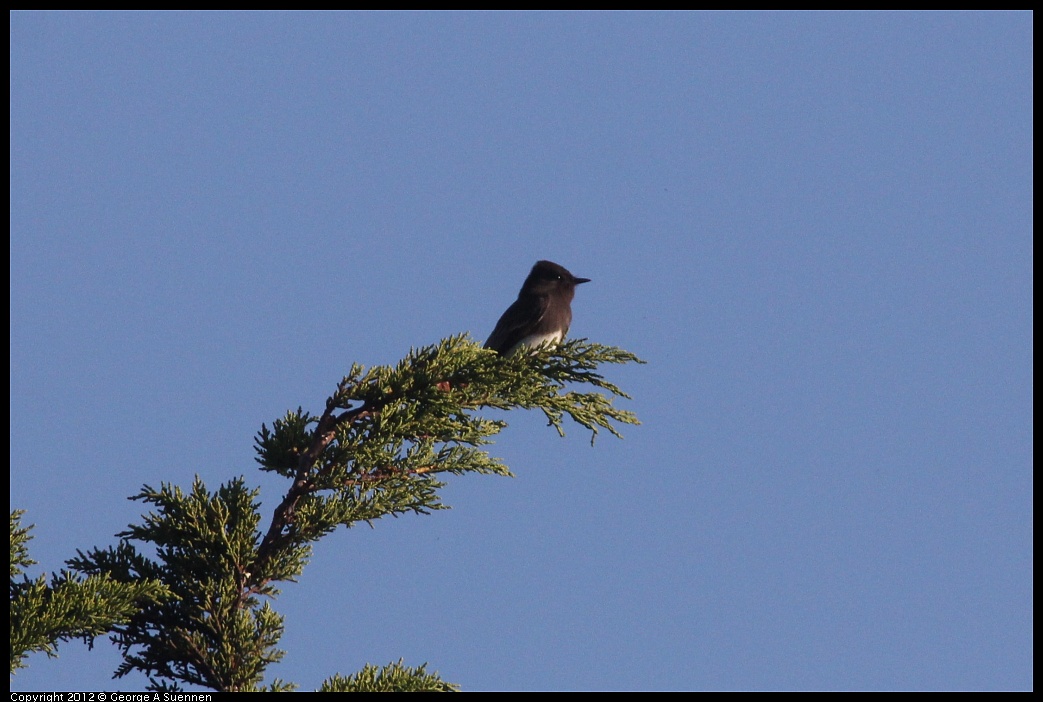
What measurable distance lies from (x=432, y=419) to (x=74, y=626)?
1526mm

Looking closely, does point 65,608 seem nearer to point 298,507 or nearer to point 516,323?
point 298,507

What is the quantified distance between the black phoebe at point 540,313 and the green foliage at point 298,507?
347 cm

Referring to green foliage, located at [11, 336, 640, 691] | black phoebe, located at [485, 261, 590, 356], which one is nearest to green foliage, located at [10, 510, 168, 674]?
green foliage, located at [11, 336, 640, 691]

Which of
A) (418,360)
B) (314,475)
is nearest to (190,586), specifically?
(314,475)

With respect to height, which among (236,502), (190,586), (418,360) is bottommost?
(190,586)

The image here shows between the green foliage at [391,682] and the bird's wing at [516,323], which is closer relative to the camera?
the green foliage at [391,682]

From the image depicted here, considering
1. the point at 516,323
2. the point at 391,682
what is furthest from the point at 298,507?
the point at 516,323

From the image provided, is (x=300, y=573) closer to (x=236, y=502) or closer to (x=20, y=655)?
(x=236, y=502)

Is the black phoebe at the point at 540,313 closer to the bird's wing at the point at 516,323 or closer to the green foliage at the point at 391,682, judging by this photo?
the bird's wing at the point at 516,323

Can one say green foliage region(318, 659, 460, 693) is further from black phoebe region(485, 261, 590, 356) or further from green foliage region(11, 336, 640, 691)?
black phoebe region(485, 261, 590, 356)

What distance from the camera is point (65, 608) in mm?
3537

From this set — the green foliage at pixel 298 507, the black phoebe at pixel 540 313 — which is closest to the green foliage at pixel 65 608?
the green foliage at pixel 298 507

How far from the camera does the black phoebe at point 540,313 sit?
844 centimetres
